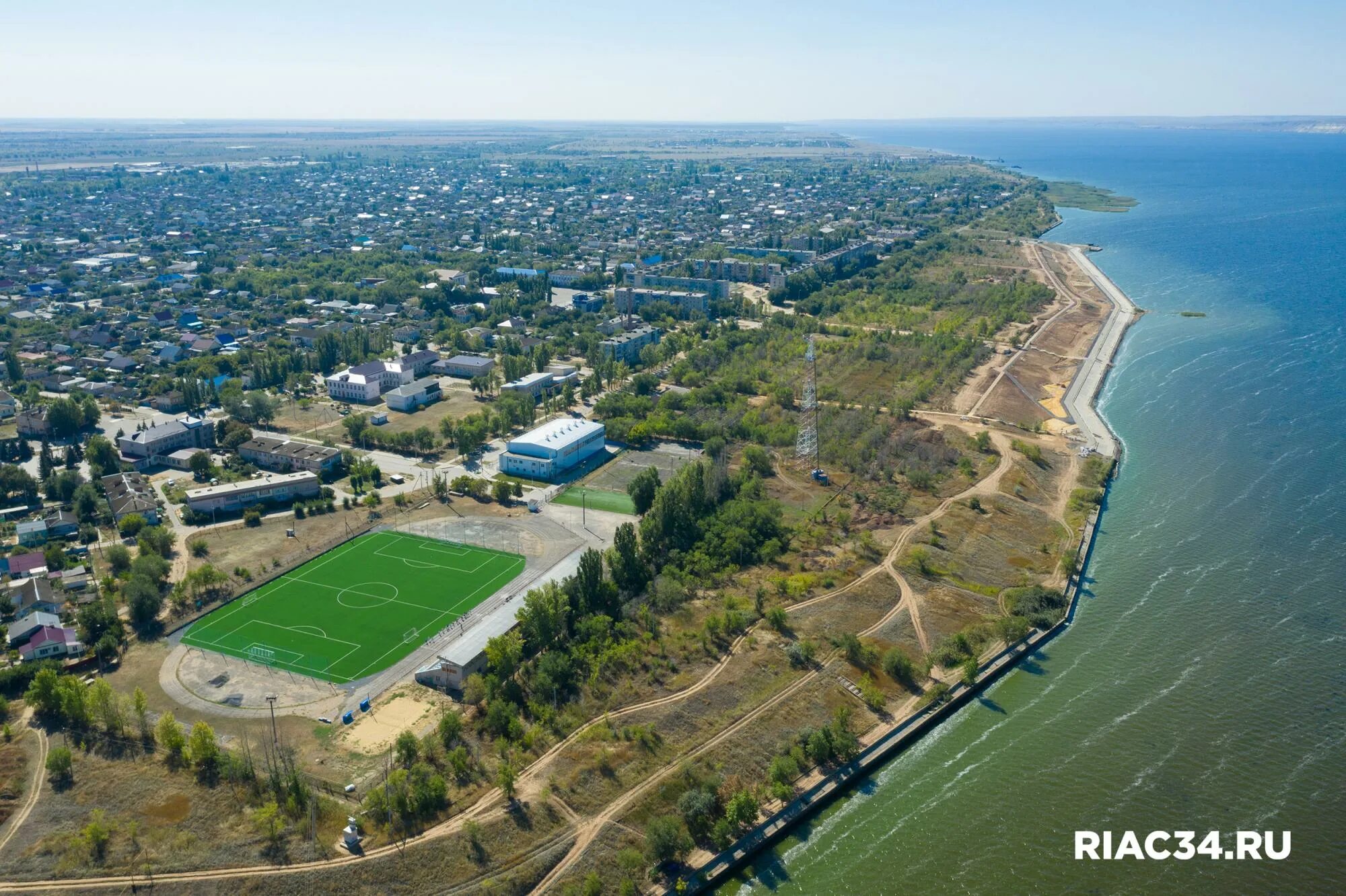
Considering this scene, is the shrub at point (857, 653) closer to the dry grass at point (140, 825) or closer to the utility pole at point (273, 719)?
the dry grass at point (140, 825)

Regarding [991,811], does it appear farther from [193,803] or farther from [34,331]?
[34,331]

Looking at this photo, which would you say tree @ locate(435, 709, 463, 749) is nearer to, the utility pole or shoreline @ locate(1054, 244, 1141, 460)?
the utility pole

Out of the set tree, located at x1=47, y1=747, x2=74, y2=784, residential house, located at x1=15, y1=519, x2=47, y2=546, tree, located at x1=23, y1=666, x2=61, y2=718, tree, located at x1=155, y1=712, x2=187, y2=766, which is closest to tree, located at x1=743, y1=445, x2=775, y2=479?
tree, located at x1=155, y1=712, x2=187, y2=766

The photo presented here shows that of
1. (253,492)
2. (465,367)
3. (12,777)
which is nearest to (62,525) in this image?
(253,492)

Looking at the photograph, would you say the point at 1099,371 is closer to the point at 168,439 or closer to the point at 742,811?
the point at 742,811

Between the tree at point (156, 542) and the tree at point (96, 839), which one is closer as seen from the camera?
the tree at point (96, 839)

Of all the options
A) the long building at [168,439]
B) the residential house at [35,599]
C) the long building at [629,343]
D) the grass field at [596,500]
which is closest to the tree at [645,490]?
the grass field at [596,500]
